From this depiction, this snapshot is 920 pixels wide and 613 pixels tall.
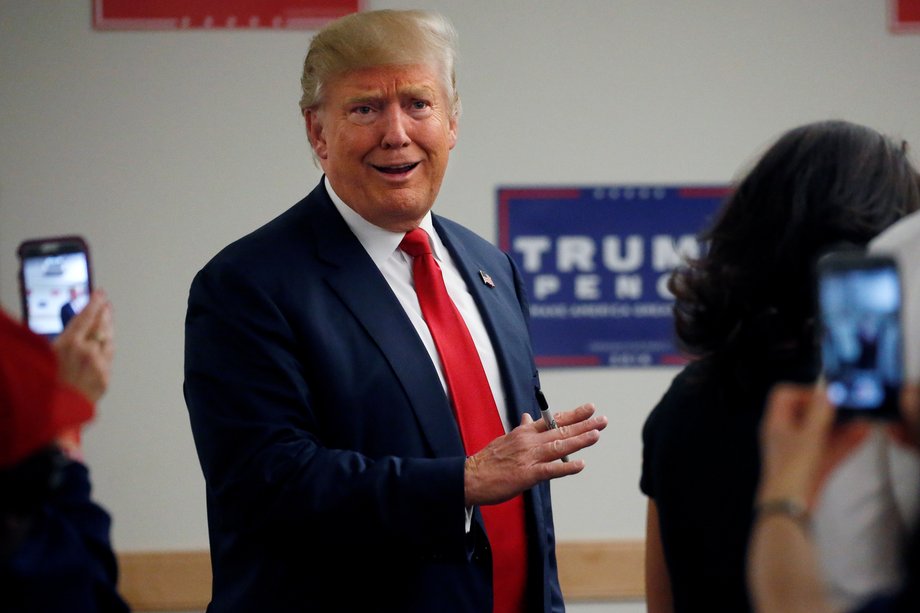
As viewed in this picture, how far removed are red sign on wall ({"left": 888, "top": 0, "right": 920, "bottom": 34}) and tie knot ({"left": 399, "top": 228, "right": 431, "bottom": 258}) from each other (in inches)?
86.7

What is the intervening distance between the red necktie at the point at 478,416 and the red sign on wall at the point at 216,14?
1640mm

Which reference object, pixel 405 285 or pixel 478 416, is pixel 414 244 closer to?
pixel 405 285

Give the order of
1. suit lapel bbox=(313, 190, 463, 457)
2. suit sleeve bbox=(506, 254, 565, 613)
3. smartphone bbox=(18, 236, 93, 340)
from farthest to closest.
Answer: suit sleeve bbox=(506, 254, 565, 613) < suit lapel bbox=(313, 190, 463, 457) < smartphone bbox=(18, 236, 93, 340)

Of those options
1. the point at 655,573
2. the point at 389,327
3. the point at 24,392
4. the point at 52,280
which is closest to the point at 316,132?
the point at 389,327

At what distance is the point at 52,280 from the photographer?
1.54 metres

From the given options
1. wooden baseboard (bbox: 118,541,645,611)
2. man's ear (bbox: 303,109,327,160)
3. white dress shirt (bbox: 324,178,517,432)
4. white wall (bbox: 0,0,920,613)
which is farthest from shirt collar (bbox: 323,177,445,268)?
wooden baseboard (bbox: 118,541,645,611)

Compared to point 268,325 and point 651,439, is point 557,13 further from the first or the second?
point 651,439

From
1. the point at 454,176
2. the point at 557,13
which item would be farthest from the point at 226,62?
the point at 557,13

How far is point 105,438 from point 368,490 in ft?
6.33

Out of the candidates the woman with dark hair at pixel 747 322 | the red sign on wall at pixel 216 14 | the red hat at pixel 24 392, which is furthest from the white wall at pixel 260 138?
the red hat at pixel 24 392

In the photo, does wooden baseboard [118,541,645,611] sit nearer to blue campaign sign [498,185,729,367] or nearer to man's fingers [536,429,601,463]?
blue campaign sign [498,185,729,367]

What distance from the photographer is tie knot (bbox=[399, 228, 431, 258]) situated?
2.00 metres

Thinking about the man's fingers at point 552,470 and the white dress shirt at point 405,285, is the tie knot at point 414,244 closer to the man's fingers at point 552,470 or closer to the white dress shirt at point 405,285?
the white dress shirt at point 405,285

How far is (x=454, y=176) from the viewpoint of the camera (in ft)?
11.1
